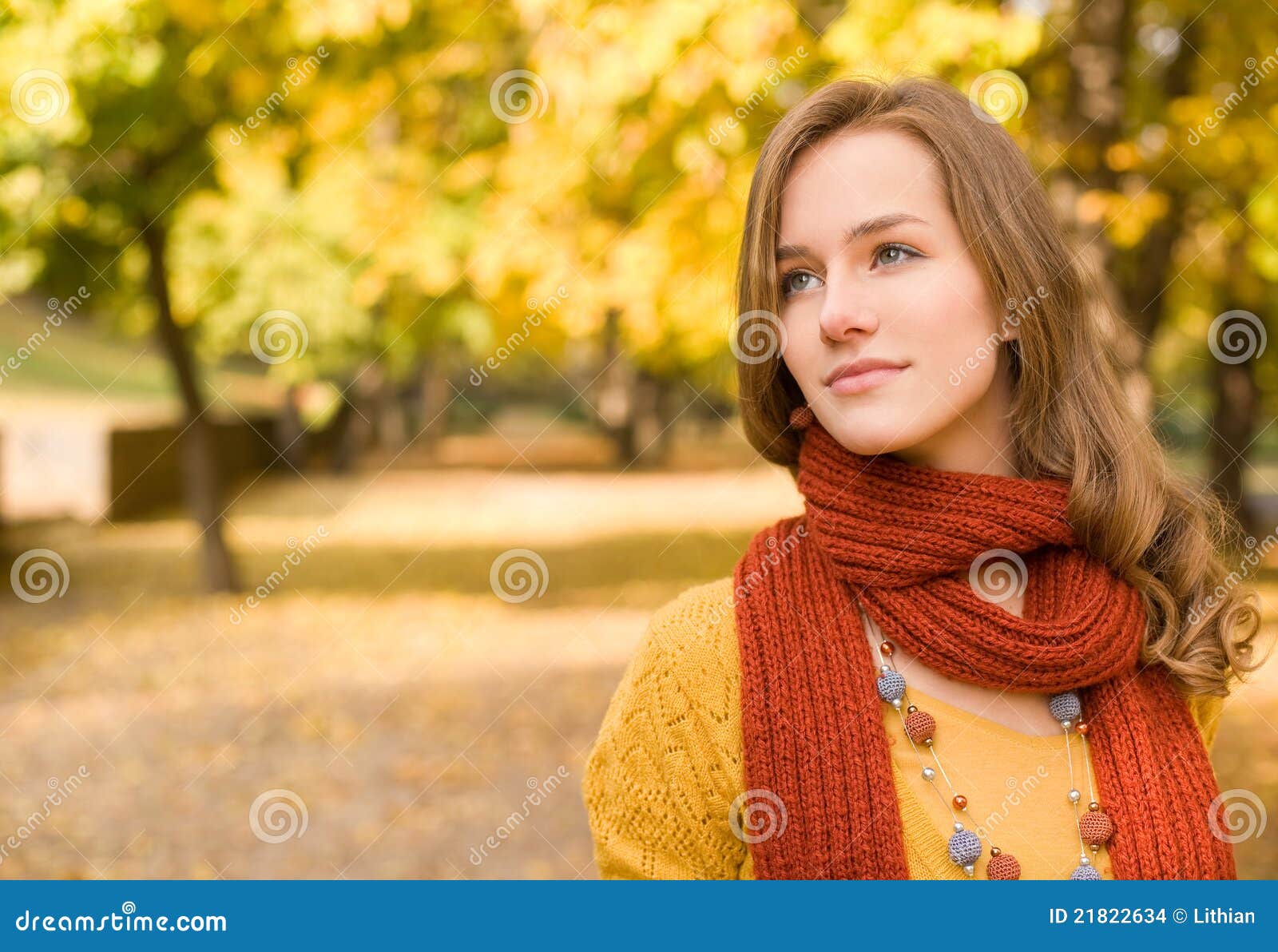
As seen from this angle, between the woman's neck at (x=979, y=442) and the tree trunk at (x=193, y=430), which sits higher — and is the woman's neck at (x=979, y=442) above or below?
below

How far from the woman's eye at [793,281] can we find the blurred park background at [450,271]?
1.40ft

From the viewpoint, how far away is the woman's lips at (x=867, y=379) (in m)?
1.58

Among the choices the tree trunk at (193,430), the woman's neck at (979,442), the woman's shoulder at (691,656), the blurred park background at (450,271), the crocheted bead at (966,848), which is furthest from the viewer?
the tree trunk at (193,430)

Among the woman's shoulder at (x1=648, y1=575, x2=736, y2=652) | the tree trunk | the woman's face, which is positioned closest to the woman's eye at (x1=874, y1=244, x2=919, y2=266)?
the woman's face

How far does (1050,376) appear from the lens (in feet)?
5.91

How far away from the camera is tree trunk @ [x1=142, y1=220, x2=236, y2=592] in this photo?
10.5 meters

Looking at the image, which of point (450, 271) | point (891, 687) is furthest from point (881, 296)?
point (450, 271)

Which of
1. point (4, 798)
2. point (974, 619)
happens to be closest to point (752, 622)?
point (974, 619)

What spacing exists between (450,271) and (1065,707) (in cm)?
645

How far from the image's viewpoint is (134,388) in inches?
984

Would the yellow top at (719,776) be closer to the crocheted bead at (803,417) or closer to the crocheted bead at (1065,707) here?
the crocheted bead at (1065,707)

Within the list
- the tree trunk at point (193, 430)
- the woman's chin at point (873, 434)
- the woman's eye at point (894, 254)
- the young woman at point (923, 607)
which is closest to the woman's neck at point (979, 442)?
the young woman at point (923, 607)

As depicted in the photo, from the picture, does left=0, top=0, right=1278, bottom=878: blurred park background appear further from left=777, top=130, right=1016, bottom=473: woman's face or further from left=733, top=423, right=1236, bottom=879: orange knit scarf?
left=733, top=423, right=1236, bottom=879: orange knit scarf

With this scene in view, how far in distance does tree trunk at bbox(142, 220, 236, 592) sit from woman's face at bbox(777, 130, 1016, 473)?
9.59 m
